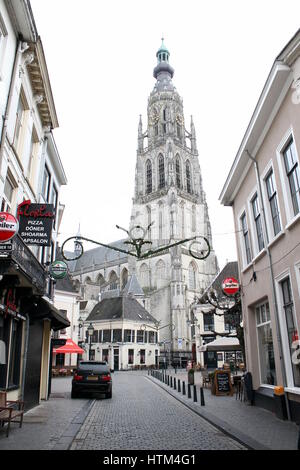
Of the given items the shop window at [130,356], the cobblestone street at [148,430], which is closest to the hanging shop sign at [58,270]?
the cobblestone street at [148,430]

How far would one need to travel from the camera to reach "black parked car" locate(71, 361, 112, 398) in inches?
614

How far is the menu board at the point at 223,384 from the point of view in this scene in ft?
53.0

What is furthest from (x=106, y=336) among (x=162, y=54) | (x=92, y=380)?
(x=162, y=54)

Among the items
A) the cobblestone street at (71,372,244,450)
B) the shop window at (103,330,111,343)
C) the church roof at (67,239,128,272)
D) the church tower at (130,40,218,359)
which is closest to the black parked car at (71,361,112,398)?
the cobblestone street at (71,372,244,450)

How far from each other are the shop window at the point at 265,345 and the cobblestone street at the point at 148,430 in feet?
8.49

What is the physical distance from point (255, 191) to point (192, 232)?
5867cm

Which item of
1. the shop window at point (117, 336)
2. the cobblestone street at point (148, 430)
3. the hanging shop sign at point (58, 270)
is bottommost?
the cobblestone street at point (148, 430)

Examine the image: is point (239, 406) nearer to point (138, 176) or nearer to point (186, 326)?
point (186, 326)

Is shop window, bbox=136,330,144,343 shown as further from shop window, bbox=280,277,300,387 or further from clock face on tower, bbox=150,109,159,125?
clock face on tower, bbox=150,109,159,125

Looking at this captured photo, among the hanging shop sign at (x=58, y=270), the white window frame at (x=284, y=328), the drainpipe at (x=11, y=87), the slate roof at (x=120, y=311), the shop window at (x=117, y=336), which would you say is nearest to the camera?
the drainpipe at (x=11, y=87)

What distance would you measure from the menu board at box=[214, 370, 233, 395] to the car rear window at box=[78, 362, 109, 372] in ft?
15.8

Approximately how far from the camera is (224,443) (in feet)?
24.0

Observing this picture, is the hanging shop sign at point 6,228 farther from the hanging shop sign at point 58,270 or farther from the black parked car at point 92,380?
the black parked car at point 92,380
